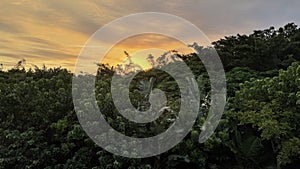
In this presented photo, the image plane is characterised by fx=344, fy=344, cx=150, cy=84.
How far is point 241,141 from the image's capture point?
5.95 meters

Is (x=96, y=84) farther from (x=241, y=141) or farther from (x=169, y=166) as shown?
(x=241, y=141)

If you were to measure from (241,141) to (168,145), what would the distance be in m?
1.35

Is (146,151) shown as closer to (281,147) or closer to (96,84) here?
(96,84)

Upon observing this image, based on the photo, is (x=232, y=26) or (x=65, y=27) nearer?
(x=65, y=27)

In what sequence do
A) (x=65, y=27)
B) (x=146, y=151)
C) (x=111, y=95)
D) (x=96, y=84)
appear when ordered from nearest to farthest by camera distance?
(x=146, y=151) → (x=111, y=95) → (x=96, y=84) → (x=65, y=27)

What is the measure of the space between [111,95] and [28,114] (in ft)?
5.22

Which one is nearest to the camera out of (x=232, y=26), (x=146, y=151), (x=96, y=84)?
(x=146, y=151)

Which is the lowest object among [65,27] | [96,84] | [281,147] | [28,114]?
[281,147]

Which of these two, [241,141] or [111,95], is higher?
[111,95]

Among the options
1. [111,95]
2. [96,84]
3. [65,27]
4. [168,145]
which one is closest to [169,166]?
[168,145]

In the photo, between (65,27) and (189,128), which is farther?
(65,27)

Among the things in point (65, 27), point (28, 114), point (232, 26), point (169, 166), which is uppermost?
point (232, 26)

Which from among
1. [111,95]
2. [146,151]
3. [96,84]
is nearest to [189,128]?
[146,151]

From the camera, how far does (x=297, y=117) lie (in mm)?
5672
